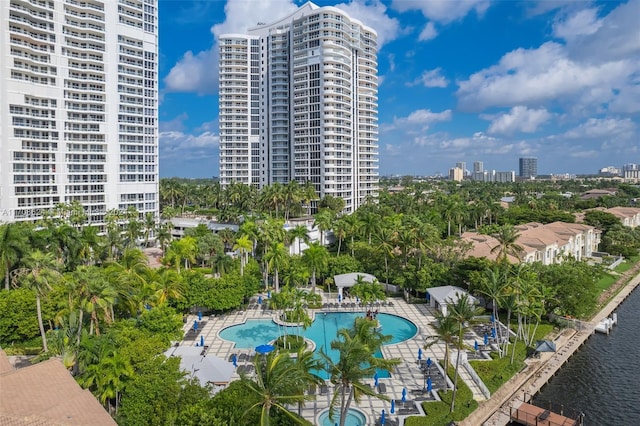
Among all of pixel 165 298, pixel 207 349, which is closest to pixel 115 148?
pixel 165 298

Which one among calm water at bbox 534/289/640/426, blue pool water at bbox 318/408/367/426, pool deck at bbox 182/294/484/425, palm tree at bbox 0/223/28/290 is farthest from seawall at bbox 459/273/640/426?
palm tree at bbox 0/223/28/290

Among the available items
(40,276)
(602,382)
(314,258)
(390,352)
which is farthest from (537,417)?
(40,276)

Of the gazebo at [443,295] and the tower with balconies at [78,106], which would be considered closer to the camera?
the gazebo at [443,295]

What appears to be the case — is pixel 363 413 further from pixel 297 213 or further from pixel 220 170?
pixel 220 170

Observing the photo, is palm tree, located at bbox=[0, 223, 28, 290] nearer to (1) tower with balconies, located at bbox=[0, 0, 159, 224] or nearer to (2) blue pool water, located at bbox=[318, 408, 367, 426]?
(1) tower with balconies, located at bbox=[0, 0, 159, 224]

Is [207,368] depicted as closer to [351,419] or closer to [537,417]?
[351,419]

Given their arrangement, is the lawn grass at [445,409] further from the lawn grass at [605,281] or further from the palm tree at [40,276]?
the lawn grass at [605,281]

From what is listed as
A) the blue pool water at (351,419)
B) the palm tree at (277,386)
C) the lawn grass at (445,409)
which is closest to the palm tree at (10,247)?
the palm tree at (277,386)
